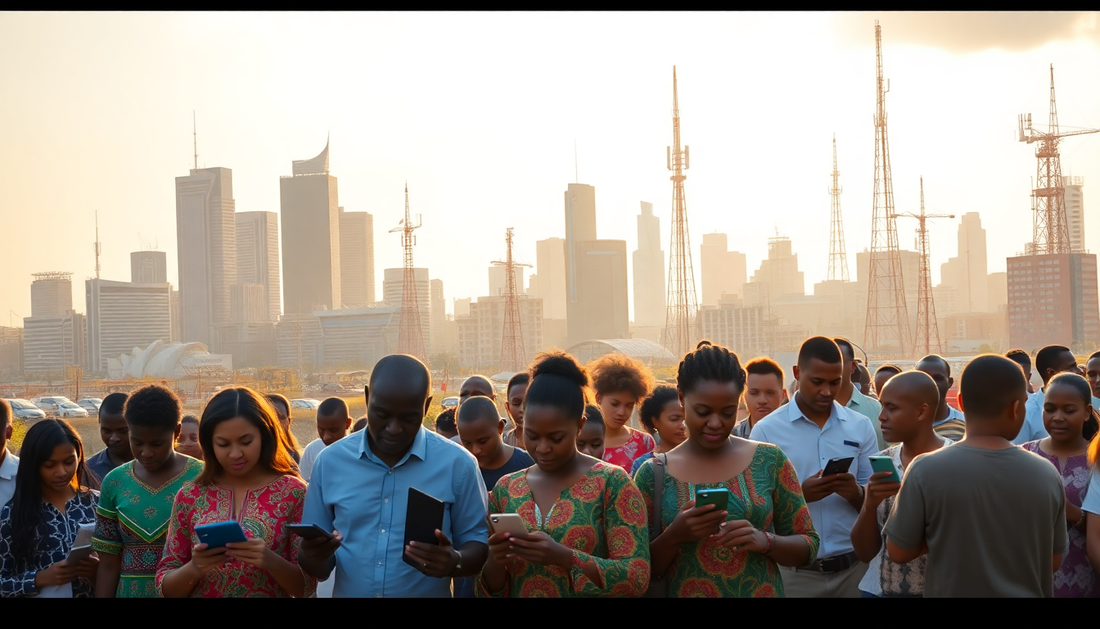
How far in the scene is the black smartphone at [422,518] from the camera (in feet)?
10.5

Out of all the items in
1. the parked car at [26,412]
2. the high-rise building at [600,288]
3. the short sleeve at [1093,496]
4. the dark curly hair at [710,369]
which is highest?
the high-rise building at [600,288]

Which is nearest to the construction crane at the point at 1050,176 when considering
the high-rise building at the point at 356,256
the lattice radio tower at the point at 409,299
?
the lattice radio tower at the point at 409,299

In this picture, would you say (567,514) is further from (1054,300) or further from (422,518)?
(1054,300)

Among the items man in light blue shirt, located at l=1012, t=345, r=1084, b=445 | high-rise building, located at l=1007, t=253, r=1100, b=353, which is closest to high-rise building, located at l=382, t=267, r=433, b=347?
high-rise building, located at l=1007, t=253, r=1100, b=353

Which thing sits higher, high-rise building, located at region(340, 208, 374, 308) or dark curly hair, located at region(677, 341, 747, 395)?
high-rise building, located at region(340, 208, 374, 308)

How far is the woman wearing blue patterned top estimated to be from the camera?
4324mm

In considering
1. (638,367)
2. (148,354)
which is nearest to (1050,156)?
(638,367)

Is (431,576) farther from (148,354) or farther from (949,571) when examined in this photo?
(148,354)

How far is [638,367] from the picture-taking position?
6312mm

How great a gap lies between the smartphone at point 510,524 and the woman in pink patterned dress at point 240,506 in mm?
887

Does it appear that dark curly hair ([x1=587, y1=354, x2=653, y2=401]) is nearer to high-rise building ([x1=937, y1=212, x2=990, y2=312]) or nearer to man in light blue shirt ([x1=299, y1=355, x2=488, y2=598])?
man in light blue shirt ([x1=299, y1=355, x2=488, y2=598])

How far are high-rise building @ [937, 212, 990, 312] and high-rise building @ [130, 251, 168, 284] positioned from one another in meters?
134

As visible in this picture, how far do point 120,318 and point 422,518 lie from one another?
123m

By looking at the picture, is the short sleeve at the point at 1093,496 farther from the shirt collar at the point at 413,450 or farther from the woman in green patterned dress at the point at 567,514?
the shirt collar at the point at 413,450
